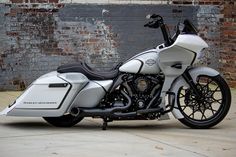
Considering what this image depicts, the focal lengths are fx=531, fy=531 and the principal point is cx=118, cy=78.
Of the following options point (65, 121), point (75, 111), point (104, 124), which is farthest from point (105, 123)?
point (65, 121)

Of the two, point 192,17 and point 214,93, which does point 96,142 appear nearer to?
point 214,93

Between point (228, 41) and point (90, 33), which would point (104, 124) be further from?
point (228, 41)

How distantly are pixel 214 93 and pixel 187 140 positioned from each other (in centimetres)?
98

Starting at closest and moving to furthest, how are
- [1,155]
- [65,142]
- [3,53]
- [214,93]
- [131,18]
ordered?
[1,155], [65,142], [214,93], [3,53], [131,18]

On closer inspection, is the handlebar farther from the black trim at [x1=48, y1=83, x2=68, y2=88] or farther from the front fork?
the black trim at [x1=48, y1=83, x2=68, y2=88]

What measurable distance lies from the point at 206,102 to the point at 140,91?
35.7 inches

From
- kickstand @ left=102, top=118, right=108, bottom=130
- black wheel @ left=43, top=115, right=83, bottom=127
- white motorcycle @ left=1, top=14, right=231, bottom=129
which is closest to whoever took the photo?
white motorcycle @ left=1, top=14, right=231, bottom=129

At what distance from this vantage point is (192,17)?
12000mm

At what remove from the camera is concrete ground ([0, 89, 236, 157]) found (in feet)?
19.2

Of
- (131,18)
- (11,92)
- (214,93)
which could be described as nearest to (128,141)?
(214,93)

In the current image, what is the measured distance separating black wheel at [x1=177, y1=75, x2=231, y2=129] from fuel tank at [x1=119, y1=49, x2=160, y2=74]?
53 centimetres

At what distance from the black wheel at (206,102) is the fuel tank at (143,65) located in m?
0.53

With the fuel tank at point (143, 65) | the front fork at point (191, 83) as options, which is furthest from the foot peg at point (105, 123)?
the front fork at point (191, 83)

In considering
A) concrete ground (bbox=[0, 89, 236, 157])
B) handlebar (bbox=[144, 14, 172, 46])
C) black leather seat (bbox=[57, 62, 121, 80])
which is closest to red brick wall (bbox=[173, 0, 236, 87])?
concrete ground (bbox=[0, 89, 236, 157])
